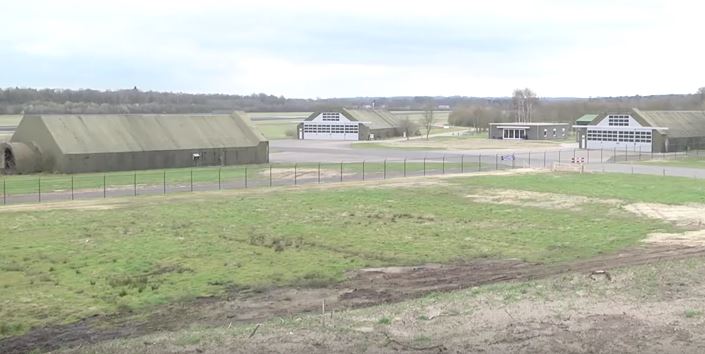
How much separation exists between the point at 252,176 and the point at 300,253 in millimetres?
29140

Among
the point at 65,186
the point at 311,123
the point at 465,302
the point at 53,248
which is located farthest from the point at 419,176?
the point at 311,123

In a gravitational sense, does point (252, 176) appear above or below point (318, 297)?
above

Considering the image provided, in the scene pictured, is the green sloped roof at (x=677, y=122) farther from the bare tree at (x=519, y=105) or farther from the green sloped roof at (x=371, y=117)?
the bare tree at (x=519, y=105)

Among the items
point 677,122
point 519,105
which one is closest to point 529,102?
point 519,105

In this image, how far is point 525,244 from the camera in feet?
81.4

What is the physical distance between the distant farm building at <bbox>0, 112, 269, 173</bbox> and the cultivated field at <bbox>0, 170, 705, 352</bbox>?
1919 cm

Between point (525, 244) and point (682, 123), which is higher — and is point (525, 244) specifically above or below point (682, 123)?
below

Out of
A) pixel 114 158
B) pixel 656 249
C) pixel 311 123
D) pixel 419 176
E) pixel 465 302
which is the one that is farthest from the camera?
pixel 311 123

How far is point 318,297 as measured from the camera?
17.2 metres

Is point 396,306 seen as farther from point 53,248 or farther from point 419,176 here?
point 419,176

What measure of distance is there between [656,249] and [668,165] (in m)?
42.8

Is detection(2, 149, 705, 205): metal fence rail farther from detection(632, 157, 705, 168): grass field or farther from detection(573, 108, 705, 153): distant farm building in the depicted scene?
detection(573, 108, 705, 153): distant farm building

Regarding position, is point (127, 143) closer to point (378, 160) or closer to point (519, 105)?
point (378, 160)

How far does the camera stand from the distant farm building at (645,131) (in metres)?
80.6
